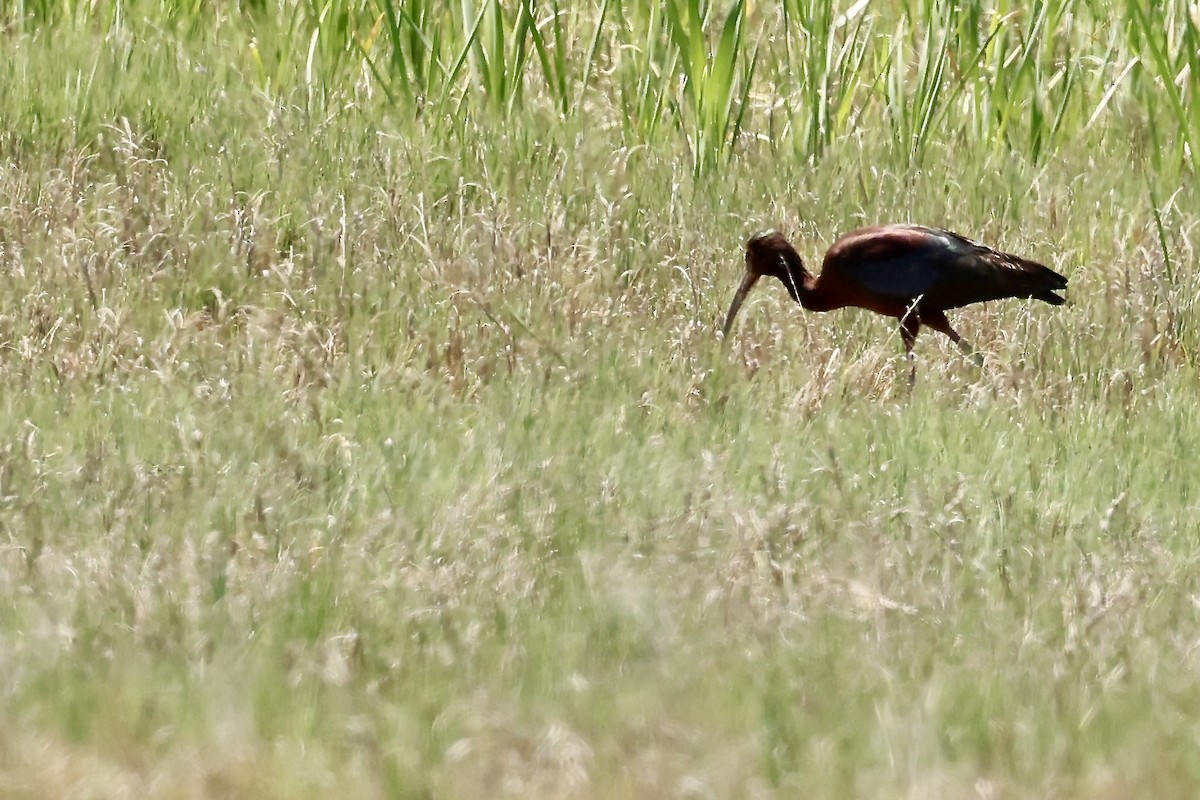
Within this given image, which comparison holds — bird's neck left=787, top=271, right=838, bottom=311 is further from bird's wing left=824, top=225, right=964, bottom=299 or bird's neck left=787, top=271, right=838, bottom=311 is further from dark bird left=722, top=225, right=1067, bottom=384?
bird's wing left=824, top=225, right=964, bottom=299

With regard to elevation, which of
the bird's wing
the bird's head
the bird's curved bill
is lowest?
the bird's curved bill

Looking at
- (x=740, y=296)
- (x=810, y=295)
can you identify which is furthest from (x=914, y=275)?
(x=740, y=296)

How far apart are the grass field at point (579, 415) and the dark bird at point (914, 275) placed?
111mm

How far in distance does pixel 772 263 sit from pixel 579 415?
1415 mm

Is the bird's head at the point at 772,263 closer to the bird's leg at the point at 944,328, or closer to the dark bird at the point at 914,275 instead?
the dark bird at the point at 914,275

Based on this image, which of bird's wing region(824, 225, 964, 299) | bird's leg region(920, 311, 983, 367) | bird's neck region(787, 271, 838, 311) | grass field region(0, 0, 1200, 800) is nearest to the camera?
grass field region(0, 0, 1200, 800)

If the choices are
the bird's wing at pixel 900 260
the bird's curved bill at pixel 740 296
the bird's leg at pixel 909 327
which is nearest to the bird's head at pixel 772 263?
the bird's curved bill at pixel 740 296

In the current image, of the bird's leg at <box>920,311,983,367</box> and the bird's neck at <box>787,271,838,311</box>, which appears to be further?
the bird's neck at <box>787,271,838,311</box>

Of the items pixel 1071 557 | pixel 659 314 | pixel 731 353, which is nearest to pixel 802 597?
pixel 1071 557

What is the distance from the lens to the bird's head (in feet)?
20.4

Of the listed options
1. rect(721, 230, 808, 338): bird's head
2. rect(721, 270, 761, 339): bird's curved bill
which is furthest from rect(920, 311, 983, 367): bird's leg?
rect(721, 270, 761, 339): bird's curved bill

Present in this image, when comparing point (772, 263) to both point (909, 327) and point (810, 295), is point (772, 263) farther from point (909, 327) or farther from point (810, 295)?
point (909, 327)

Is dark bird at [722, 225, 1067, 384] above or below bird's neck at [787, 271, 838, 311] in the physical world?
above

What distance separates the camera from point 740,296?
6.22 meters
